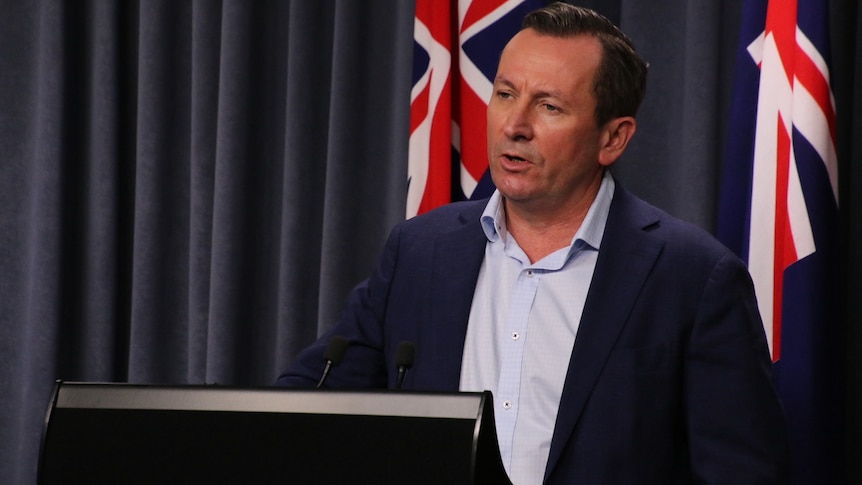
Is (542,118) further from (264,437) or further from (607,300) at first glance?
(264,437)

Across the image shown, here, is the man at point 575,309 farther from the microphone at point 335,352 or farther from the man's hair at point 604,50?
the microphone at point 335,352

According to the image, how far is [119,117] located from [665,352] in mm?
2518

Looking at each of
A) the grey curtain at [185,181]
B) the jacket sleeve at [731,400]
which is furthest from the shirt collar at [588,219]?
the grey curtain at [185,181]

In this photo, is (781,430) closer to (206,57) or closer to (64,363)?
(206,57)

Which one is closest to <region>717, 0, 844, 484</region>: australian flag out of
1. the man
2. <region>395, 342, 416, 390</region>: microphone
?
the man

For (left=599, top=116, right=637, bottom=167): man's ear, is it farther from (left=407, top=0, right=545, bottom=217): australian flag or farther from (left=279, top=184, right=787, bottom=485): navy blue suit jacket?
(left=407, top=0, right=545, bottom=217): australian flag

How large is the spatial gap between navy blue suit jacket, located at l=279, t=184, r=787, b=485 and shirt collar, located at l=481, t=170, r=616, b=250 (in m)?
0.03

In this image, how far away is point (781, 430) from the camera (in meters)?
1.88

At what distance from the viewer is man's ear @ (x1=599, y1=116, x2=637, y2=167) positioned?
83.5 inches

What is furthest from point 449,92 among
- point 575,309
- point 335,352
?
point 335,352

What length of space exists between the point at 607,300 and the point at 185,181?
7.22ft

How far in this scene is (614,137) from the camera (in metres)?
2.14

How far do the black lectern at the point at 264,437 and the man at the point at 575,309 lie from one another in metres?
0.64

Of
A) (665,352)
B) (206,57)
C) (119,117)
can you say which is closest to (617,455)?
(665,352)
